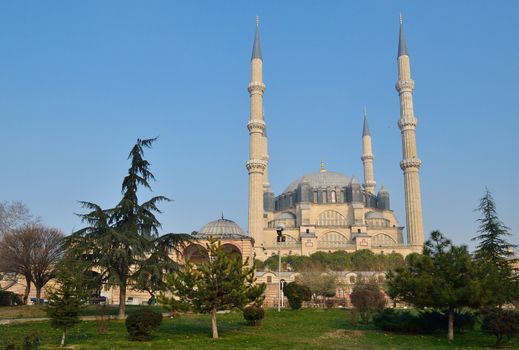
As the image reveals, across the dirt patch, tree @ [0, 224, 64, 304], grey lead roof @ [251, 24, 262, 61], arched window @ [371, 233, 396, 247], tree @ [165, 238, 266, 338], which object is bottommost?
the dirt patch

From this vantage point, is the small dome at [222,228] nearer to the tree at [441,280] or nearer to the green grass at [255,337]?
the green grass at [255,337]

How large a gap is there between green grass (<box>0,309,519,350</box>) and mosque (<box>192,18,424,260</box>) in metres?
34.7

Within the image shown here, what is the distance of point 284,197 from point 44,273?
56898mm

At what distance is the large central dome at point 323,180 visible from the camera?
8363 centimetres

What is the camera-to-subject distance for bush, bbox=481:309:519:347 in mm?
14898

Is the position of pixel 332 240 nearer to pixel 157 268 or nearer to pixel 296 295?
pixel 296 295

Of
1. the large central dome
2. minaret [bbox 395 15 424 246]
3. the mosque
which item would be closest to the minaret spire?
the mosque

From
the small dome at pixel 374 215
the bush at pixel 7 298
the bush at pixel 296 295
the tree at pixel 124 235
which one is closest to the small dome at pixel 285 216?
the small dome at pixel 374 215

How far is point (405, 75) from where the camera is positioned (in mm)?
66938

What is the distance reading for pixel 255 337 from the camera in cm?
1605

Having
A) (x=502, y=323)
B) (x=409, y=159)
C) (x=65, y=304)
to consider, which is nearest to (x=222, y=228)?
(x=65, y=304)

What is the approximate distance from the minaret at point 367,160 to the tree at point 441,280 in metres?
68.9

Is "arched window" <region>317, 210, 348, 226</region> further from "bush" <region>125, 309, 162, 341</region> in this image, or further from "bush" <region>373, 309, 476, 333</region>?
"bush" <region>125, 309, 162, 341</region>

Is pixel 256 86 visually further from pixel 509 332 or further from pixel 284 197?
pixel 509 332
